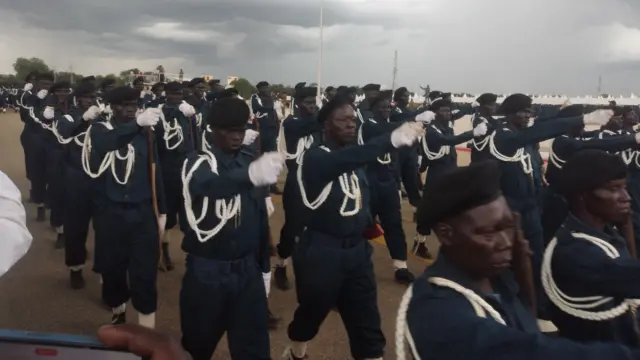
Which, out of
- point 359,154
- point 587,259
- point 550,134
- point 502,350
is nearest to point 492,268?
point 502,350

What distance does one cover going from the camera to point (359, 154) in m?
3.87

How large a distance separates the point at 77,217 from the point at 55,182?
244 centimetres

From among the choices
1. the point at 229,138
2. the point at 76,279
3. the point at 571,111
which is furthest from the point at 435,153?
the point at 76,279

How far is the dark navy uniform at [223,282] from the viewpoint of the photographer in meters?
3.60

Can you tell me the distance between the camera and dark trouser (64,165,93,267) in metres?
6.20

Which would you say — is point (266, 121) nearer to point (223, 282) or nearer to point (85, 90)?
point (85, 90)

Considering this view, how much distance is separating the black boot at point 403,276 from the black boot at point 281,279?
4.33ft

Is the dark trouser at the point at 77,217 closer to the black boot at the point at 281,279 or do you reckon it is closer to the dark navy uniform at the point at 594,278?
the black boot at the point at 281,279

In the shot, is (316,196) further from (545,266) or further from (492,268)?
(492,268)

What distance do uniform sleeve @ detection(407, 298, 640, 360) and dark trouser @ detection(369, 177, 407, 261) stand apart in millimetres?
4907

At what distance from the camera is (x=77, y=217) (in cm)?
622

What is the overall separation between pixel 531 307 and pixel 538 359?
69cm

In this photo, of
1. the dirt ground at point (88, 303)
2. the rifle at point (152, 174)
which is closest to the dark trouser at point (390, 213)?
the dirt ground at point (88, 303)

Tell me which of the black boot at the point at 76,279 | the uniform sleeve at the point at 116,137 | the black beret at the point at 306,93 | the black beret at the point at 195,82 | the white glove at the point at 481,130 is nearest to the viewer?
the uniform sleeve at the point at 116,137
